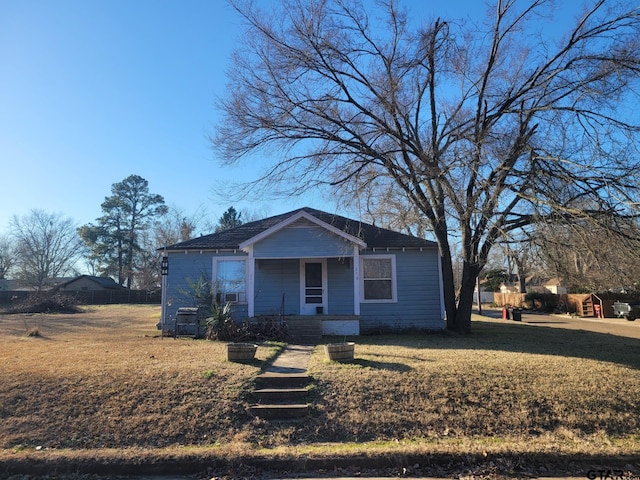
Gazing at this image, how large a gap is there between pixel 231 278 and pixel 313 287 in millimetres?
2930

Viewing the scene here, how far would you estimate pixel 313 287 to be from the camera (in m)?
14.9

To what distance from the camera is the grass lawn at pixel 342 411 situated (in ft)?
17.5

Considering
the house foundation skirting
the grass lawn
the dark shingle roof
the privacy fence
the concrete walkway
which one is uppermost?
the dark shingle roof

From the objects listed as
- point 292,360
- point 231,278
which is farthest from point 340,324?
point 292,360

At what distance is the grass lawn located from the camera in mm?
5328

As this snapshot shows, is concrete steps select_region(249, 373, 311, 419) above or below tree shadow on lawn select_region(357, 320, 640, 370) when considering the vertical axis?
below

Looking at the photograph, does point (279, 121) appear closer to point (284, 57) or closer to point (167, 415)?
point (284, 57)

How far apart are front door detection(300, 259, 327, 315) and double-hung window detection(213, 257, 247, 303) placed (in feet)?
6.74

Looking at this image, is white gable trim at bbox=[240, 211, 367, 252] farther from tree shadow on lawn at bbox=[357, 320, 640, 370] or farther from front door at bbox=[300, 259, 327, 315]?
tree shadow on lawn at bbox=[357, 320, 640, 370]

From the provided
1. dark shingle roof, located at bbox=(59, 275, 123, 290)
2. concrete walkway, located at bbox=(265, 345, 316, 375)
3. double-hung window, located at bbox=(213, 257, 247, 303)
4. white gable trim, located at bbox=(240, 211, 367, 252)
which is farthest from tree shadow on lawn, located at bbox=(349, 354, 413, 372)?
dark shingle roof, located at bbox=(59, 275, 123, 290)

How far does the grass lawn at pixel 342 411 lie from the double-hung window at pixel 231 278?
6.16 metres

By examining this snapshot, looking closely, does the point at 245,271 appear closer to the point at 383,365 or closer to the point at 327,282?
the point at 327,282

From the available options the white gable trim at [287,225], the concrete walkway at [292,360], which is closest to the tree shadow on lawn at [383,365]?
the concrete walkway at [292,360]

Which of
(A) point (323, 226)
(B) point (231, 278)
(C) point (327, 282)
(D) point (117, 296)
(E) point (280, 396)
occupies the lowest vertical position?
(E) point (280, 396)
